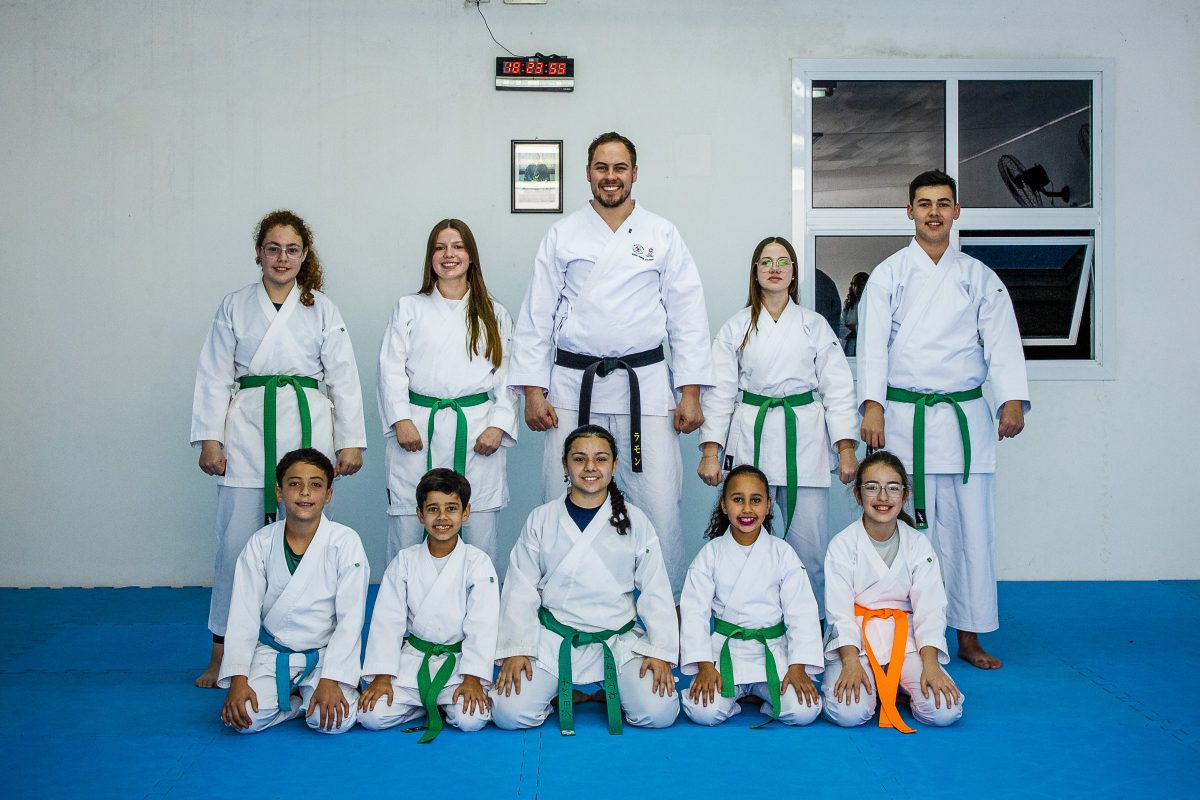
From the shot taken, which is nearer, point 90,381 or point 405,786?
point 405,786

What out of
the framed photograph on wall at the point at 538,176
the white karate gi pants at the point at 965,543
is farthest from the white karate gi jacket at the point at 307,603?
the framed photograph on wall at the point at 538,176

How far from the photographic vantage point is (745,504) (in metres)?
3.00

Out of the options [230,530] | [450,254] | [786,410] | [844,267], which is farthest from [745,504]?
[844,267]

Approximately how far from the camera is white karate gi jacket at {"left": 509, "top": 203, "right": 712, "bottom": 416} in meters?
3.41

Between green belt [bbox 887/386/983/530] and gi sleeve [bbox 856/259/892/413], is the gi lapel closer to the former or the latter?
gi sleeve [bbox 856/259/892/413]

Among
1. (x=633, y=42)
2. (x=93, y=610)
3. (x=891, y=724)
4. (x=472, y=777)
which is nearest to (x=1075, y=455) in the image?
(x=891, y=724)

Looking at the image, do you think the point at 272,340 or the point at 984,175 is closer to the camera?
the point at 272,340

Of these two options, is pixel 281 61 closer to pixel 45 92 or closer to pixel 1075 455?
pixel 45 92

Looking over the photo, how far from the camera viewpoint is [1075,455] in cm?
459

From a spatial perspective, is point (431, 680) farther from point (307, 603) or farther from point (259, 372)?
point (259, 372)

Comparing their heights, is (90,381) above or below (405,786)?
above

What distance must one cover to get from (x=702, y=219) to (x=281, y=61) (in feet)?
6.07

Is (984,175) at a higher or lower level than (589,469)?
higher

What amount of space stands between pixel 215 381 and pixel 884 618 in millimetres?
2105
